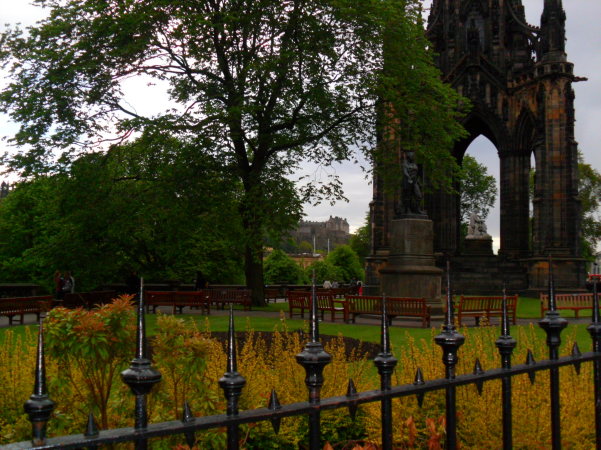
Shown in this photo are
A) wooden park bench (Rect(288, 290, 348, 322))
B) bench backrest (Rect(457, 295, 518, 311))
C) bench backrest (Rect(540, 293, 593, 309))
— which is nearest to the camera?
bench backrest (Rect(457, 295, 518, 311))

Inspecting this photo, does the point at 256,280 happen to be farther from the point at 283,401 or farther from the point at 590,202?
the point at 590,202

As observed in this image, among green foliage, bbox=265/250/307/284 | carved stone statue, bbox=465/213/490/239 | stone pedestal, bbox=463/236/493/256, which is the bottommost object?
green foliage, bbox=265/250/307/284

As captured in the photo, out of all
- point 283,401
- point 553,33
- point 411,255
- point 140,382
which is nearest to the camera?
point 140,382

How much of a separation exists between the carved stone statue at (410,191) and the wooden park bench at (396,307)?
3655 mm

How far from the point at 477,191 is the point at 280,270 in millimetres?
31702

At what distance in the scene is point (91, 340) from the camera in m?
→ 4.38

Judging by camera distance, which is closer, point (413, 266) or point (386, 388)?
point (386, 388)

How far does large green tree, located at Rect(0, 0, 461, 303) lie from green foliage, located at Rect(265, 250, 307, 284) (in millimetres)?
23318

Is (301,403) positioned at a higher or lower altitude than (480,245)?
lower

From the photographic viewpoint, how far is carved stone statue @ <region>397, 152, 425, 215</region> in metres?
20.0

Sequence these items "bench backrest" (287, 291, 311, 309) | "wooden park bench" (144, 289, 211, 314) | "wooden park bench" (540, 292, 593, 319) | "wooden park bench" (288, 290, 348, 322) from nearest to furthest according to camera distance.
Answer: "wooden park bench" (288, 290, 348, 322) → "bench backrest" (287, 291, 311, 309) → "wooden park bench" (540, 292, 593, 319) → "wooden park bench" (144, 289, 211, 314)

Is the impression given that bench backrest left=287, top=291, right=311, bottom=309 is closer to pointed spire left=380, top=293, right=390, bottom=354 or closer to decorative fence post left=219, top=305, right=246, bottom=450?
pointed spire left=380, top=293, right=390, bottom=354

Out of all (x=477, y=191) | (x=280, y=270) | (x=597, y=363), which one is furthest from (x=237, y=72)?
(x=477, y=191)

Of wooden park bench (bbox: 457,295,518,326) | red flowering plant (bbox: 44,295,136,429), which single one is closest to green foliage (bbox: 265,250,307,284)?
wooden park bench (bbox: 457,295,518,326)
